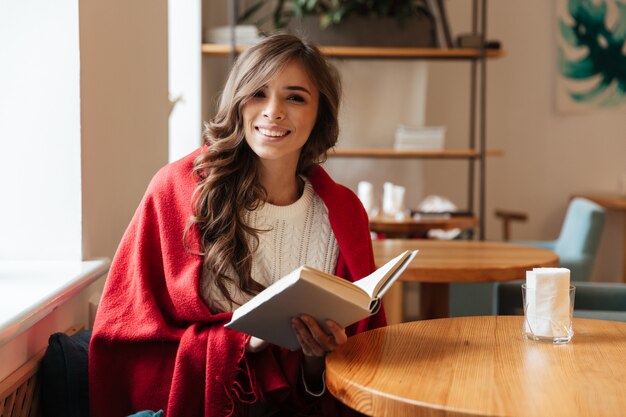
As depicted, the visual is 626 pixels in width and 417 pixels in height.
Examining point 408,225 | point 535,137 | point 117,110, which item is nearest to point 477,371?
point 117,110

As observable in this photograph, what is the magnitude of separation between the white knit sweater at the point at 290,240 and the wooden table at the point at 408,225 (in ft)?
7.10

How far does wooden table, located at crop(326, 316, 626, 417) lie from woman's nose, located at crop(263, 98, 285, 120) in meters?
0.48

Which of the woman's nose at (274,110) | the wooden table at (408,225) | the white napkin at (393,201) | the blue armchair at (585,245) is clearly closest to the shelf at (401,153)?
the white napkin at (393,201)

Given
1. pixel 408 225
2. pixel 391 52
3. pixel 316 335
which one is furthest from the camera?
pixel 391 52

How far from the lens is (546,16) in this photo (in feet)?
17.7

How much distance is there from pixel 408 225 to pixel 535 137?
174 cm

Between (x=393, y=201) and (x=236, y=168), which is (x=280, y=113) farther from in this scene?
(x=393, y=201)

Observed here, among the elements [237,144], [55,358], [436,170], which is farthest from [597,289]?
[436,170]

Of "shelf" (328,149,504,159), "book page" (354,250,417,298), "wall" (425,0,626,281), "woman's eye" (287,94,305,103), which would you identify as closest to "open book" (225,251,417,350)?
"book page" (354,250,417,298)

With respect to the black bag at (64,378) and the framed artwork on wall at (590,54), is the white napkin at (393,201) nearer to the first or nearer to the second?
the framed artwork on wall at (590,54)

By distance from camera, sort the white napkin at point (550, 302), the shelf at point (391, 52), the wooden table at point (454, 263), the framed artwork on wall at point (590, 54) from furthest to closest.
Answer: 1. the framed artwork on wall at point (590, 54)
2. the shelf at point (391, 52)
3. the wooden table at point (454, 263)
4. the white napkin at point (550, 302)

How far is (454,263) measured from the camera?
2.73 m

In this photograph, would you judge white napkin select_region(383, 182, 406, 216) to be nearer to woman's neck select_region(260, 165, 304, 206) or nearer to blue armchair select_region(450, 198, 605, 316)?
blue armchair select_region(450, 198, 605, 316)

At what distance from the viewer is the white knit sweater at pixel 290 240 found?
184cm
